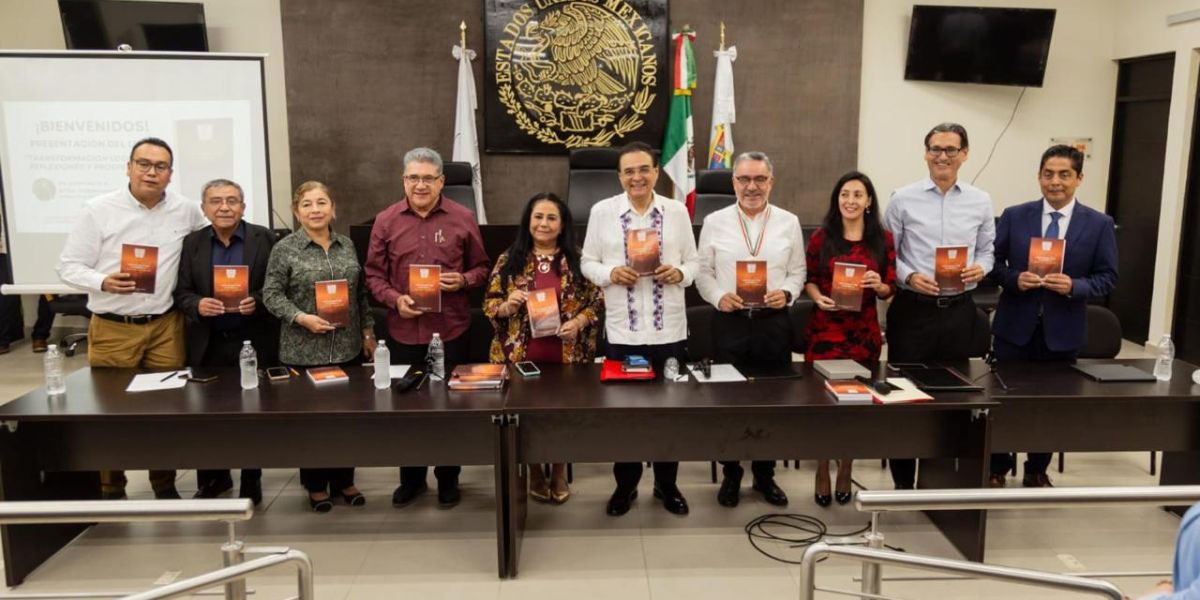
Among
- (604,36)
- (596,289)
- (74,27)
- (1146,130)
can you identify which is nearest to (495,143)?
(604,36)

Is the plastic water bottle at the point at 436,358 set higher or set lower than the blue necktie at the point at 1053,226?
lower

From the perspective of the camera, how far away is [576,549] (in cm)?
315

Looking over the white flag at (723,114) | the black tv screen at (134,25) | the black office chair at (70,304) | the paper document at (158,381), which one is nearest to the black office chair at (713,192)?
the white flag at (723,114)

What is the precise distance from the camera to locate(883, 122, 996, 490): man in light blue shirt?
337cm

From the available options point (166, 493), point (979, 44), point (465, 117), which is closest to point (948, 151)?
point (166, 493)

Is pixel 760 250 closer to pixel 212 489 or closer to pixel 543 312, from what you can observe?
pixel 543 312

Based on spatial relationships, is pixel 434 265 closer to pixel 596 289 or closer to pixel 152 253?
pixel 596 289

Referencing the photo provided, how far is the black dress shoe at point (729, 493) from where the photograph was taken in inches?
139

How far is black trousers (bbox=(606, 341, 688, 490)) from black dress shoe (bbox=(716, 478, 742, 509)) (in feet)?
0.75

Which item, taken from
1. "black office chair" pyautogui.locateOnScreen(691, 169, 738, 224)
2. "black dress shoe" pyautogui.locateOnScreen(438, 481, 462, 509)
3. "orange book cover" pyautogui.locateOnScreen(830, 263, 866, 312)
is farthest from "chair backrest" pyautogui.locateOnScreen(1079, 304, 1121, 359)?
"black dress shoe" pyautogui.locateOnScreen(438, 481, 462, 509)

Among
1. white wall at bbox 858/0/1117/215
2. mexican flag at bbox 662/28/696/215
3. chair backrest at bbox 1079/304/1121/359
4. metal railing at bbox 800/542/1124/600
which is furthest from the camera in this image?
white wall at bbox 858/0/1117/215

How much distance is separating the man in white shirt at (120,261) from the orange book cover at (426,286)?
1.09 metres

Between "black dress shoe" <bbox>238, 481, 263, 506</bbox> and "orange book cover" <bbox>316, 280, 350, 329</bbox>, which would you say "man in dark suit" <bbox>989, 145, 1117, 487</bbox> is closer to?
"orange book cover" <bbox>316, 280, 350, 329</bbox>

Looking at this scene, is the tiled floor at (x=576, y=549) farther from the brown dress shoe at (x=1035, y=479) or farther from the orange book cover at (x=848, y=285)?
the orange book cover at (x=848, y=285)
